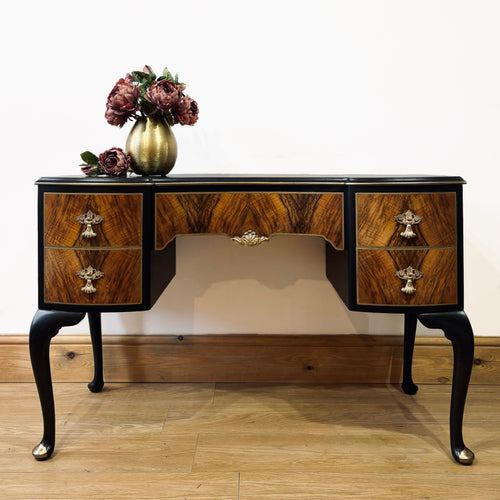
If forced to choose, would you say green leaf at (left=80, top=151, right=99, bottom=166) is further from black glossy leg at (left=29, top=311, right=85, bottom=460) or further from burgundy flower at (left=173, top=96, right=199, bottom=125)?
black glossy leg at (left=29, top=311, right=85, bottom=460)

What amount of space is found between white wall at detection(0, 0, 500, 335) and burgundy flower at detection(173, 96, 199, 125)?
32 centimetres

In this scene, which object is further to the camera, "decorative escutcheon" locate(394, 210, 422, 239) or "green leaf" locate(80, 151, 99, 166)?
"green leaf" locate(80, 151, 99, 166)

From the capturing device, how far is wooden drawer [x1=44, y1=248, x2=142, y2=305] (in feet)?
4.50

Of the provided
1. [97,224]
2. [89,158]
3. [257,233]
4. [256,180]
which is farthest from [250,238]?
[89,158]

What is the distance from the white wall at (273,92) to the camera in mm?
1888

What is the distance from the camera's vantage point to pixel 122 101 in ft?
4.93

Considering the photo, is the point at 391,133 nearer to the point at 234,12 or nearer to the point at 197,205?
the point at 234,12

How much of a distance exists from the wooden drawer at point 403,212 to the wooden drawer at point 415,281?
0.03 m

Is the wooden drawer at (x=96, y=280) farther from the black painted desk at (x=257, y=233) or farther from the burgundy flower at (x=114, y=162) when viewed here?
the burgundy flower at (x=114, y=162)

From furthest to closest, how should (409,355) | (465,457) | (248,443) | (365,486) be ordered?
1. (409,355)
2. (248,443)
3. (465,457)
4. (365,486)

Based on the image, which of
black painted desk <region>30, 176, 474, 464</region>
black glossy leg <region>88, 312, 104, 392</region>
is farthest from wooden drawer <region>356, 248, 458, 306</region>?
black glossy leg <region>88, 312, 104, 392</region>

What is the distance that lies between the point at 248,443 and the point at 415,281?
2.27ft

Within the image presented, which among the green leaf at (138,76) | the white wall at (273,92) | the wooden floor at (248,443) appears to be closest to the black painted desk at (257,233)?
the wooden floor at (248,443)

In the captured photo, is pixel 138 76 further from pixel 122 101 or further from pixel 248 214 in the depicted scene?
pixel 248 214
